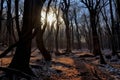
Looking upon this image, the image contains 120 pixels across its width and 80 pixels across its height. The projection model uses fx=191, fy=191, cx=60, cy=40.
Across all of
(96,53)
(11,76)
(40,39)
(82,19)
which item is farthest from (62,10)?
(11,76)

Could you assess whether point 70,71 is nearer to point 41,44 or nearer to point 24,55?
point 24,55

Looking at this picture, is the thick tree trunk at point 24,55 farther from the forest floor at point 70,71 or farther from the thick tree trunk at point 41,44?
the thick tree trunk at point 41,44

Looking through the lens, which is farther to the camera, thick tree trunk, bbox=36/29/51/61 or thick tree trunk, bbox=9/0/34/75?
thick tree trunk, bbox=36/29/51/61

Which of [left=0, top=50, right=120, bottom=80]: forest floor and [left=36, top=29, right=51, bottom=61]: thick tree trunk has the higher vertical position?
[left=36, top=29, right=51, bottom=61]: thick tree trunk

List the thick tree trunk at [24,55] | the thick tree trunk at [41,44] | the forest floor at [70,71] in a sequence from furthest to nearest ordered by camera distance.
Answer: the thick tree trunk at [41,44] < the forest floor at [70,71] < the thick tree trunk at [24,55]

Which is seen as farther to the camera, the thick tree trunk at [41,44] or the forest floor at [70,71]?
the thick tree trunk at [41,44]

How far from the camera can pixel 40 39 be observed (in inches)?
564

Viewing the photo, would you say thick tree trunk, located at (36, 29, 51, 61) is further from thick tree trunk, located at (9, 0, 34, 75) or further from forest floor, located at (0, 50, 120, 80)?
thick tree trunk, located at (9, 0, 34, 75)

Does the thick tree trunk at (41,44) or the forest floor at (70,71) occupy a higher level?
the thick tree trunk at (41,44)

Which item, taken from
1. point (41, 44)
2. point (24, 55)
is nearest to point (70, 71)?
point (24, 55)

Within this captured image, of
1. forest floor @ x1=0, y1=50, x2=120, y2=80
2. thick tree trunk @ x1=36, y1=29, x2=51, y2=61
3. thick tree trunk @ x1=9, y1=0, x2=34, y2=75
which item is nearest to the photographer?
thick tree trunk @ x1=9, y1=0, x2=34, y2=75

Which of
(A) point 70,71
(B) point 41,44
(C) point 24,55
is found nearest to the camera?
(C) point 24,55

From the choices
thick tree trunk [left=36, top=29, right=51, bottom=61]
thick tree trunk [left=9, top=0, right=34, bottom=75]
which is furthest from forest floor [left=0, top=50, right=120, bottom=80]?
thick tree trunk [left=36, top=29, right=51, bottom=61]

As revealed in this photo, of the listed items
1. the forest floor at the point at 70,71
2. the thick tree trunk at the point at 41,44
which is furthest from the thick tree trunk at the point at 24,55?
the thick tree trunk at the point at 41,44
